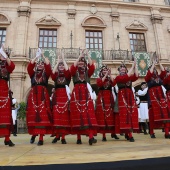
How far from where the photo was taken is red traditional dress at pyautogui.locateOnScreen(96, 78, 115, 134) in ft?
15.0

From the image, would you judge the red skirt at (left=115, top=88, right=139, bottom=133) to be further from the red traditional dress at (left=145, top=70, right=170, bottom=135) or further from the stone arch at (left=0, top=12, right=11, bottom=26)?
the stone arch at (left=0, top=12, right=11, bottom=26)

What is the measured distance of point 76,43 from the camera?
44.2ft

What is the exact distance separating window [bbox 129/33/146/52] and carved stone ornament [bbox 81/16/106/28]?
8.08ft

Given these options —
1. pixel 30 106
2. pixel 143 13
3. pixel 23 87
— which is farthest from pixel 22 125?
pixel 143 13

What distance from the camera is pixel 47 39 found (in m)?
13.7

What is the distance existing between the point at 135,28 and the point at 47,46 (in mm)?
6849

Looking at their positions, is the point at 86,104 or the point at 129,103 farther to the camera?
the point at 129,103

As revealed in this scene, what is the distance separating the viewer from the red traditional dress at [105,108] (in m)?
4.58

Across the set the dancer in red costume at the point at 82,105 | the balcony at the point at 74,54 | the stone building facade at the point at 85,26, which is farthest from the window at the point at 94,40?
the dancer in red costume at the point at 82,105

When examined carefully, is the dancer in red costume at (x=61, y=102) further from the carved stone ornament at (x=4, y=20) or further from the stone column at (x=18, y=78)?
the carved stone ornament at (x=4, y=20)

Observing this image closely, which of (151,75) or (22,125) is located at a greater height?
(151,75)

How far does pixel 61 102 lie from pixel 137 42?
1190 cm

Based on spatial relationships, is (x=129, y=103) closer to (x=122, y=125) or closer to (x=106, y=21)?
(x=122, y=125)

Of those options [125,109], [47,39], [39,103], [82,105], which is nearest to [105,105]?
[125,109]
